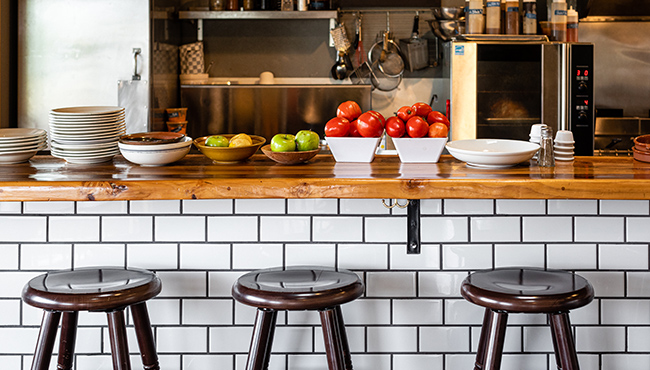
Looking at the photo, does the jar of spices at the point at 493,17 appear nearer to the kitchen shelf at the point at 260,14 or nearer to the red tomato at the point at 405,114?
the kitchen shelf at the point at 260,14

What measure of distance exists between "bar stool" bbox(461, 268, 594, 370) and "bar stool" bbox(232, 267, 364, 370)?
1.12ft

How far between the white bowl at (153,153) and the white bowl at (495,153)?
90cm

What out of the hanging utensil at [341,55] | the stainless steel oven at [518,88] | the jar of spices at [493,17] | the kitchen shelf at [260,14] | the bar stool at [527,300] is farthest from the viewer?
the hanging utensil at [341,55]

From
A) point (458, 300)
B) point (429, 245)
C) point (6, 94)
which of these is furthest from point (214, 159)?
point (6, 94)

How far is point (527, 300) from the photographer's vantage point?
5.79ft

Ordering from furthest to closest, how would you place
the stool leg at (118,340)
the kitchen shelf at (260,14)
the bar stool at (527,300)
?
the kitchen shelf at (260,14), the stool leg at (118,340), the bar stool at (527,300)

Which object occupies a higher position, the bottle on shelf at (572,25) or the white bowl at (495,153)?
the bottle on shelf at (572,25)

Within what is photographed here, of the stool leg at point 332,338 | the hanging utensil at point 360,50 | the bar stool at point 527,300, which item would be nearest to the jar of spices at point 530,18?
the hanging utensil at point 360,50

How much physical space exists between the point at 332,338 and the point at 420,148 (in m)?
0.75

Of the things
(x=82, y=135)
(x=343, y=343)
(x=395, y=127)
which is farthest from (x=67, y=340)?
(x=395, y=127)

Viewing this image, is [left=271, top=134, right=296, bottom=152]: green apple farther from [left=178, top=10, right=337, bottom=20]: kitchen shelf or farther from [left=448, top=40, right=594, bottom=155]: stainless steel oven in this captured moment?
[left=178, top=10, right=337, bottom=20]: kitchen shelf

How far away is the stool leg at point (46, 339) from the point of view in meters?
1.89

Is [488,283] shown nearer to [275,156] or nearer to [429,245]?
[429,245]

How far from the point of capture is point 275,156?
2.27 m
